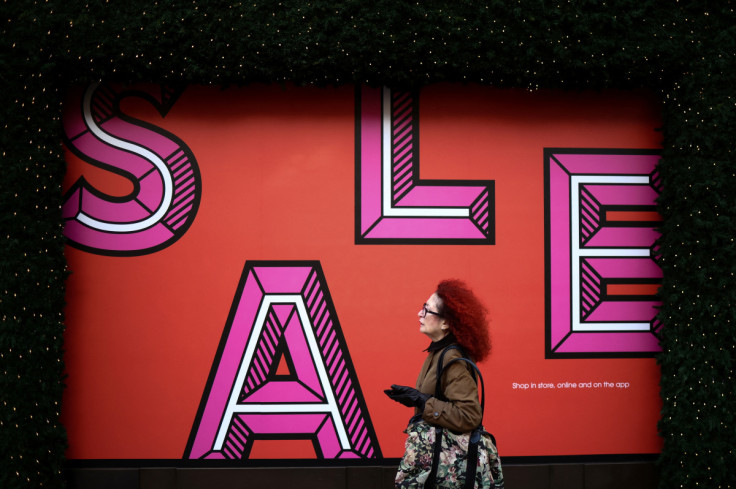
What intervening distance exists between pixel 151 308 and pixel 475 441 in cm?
284

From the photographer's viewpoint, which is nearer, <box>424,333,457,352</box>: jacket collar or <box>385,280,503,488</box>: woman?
<box>385,280,503,488</box>: woman

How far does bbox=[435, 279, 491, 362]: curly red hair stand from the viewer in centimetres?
284

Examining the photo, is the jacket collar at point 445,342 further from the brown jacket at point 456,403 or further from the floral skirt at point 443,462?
the floral skirt at point 443,462

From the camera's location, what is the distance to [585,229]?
4.51 metres

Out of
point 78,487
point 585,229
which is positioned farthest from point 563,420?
point 78,487

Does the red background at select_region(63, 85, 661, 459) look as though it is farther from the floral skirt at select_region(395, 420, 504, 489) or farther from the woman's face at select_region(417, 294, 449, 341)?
Answer: the floral skirt at select_region(395, 420, 504, 489)

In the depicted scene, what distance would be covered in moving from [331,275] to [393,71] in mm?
1669

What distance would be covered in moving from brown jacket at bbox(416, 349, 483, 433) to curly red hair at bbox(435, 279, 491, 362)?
0.09 m

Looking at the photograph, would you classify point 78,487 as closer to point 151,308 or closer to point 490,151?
point 151,308

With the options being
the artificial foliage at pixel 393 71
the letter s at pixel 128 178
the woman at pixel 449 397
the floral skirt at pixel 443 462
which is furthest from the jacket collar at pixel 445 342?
the letter s at pixel 128 178

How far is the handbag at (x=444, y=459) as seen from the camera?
2.72 m

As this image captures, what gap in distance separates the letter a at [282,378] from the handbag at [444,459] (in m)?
1.62

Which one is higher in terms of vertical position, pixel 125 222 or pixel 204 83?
pixel 204 83

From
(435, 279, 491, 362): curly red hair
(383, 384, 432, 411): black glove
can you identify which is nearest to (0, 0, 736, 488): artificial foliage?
(435, 279, 491, 362): curly red hair
